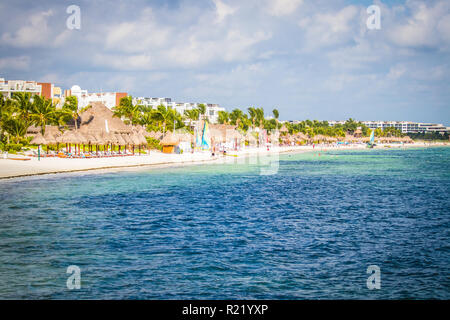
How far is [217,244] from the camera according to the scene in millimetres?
15273

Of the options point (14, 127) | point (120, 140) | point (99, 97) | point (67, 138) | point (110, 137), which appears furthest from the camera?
point (99, 97)

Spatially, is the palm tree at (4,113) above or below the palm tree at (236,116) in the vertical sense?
below

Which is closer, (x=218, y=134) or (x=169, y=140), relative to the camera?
(x=169, y=140)

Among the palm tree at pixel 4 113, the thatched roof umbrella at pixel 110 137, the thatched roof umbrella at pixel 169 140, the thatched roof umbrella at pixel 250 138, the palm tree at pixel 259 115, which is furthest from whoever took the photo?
the palm tree at pixel 259 115

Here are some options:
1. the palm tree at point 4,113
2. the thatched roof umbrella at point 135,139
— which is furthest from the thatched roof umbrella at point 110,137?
the palm tree at point 4,113

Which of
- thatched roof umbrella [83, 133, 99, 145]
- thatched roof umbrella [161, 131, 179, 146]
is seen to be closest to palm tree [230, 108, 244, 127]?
thatched roof umbrella [161, 131, 179, 146]

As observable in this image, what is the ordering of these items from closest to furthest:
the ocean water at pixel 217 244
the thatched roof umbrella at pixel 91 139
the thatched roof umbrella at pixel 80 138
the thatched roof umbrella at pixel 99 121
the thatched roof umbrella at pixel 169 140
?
the ocean water at pixel 217 244
the thatched roof umbrella at pixel 80 138
the thatched roof umbrella at pixel 91 139
the thatched roof umbrella at pixel 99 121
the thatched roof umbrella at pixel 169 140

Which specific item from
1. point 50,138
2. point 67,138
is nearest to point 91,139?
point 67,138

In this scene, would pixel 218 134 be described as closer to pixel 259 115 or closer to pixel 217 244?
pixel 259 115

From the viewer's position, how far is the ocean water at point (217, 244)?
1084 centimetres

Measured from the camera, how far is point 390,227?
Answer: 1886cm

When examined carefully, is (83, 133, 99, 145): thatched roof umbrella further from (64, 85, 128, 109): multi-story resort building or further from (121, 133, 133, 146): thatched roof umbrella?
(64, 85, 128, 109): multi-story resort building

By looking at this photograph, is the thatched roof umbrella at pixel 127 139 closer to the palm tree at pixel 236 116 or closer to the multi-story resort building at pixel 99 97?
the palm tree at pixel 236 116
